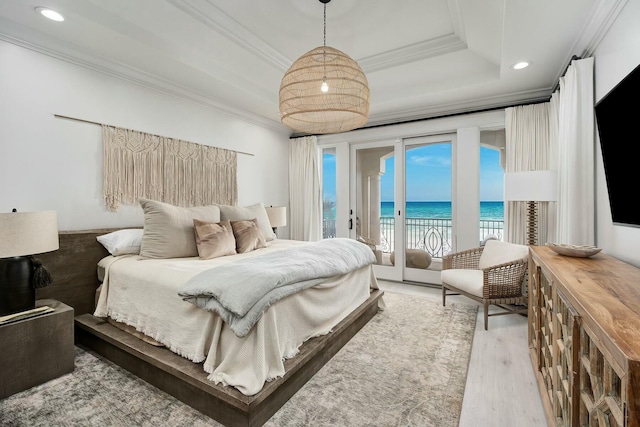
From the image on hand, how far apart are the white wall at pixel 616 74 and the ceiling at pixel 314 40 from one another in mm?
153

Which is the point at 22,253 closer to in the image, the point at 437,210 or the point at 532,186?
the point at 532,186

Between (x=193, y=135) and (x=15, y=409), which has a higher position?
(x=193, y=135)

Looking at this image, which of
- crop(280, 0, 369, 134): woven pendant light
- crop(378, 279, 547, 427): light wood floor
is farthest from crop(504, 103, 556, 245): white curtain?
crop(280, 0, 369, 134): woven pendant light

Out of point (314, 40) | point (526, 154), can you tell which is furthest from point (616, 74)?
point (314, 40)

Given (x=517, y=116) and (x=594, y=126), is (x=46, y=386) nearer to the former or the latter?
(x=594, y=126)

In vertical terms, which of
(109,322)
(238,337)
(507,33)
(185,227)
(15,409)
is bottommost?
(15,409)

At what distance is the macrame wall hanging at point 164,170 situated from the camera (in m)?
2.82

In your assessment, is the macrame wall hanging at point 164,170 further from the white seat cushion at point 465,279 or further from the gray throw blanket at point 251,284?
the white seat cushion at point 465,279

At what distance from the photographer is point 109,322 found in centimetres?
228

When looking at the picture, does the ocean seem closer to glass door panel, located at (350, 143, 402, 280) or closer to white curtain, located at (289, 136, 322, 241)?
glass door panel, located at (350, 143, 402, 280)

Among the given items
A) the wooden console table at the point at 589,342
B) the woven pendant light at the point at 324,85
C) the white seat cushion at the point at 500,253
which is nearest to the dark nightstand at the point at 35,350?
the woven pendant light at the point at 324,85

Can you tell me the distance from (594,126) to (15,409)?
429 cm

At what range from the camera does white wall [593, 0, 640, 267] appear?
1.66 metres

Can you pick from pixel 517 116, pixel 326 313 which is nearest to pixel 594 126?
pixel 517 116
